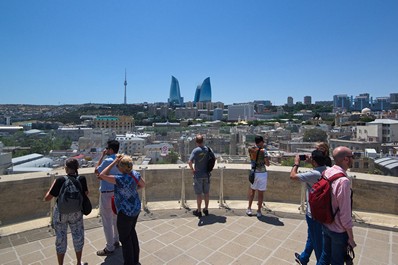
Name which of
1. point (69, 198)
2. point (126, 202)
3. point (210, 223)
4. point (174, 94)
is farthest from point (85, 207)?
point (174, 94)

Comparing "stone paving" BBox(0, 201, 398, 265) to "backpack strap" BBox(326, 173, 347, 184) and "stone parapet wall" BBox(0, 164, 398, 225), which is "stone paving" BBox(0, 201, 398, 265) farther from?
"backpack strap" BBox(326, 173, 347, 184)

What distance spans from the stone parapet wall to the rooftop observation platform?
12mm

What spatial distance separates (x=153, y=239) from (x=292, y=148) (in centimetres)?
4479

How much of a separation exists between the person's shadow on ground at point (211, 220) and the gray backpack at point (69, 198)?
5.62 ft

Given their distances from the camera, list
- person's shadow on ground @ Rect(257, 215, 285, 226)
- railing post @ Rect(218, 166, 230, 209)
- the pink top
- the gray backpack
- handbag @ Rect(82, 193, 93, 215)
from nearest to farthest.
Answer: the pink top
the gray backpack
handbag @ Rect(82, 193, 93, 215)
person's shadow on ground @ Rect(257, 215, 285, 226)
railing post @ Rect(218, 166, 230, 209)

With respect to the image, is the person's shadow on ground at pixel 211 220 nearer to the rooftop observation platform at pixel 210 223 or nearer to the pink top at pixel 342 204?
the rooftop observation platform at pixel 210 223

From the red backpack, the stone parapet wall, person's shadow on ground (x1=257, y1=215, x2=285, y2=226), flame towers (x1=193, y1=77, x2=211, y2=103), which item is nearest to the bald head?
the red backpack

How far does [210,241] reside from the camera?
10.1 ft

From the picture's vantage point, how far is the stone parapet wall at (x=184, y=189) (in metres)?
3.73

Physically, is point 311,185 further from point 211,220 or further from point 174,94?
point 174,94

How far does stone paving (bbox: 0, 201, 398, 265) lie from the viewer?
2.68 metres

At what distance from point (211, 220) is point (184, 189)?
0.87m

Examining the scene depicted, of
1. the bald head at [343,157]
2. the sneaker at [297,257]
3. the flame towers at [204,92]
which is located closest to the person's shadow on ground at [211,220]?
the sneaker at [297,257]

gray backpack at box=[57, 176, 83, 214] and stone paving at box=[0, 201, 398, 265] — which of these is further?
stone paving at box=[0, 201, 398, 265]
